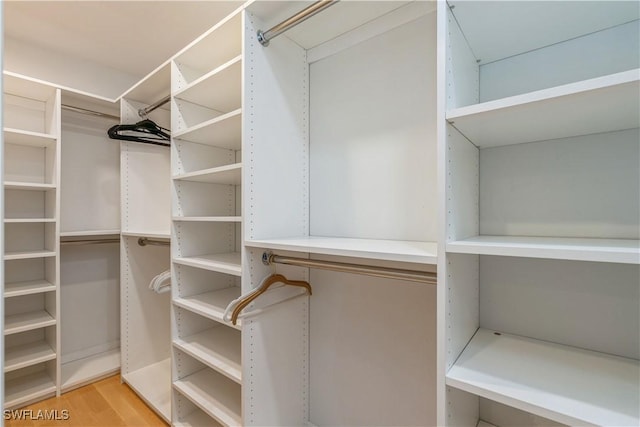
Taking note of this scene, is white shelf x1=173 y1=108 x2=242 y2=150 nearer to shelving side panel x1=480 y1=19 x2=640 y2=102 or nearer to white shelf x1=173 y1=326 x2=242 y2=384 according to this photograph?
shelving side panel x1=480 y1=19 x2=640 y2=102

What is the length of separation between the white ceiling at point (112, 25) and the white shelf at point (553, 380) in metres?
2.12

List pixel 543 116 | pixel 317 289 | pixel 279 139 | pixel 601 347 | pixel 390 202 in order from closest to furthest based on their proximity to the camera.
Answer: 1. pixel 543 116
2. pixel 601 347
3. pixel 390 202
4. pixel 279 139
5. pixel 317 289

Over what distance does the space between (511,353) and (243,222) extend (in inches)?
42.0

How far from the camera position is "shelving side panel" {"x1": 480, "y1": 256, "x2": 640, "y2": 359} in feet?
2.83

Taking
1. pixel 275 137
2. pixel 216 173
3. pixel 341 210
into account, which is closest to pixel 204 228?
pixel 216 173

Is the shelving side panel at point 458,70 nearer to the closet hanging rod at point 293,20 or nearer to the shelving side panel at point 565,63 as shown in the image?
the shelving side panel at point 565,63

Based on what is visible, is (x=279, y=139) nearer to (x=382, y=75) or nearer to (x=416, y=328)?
(x=382, y=75)

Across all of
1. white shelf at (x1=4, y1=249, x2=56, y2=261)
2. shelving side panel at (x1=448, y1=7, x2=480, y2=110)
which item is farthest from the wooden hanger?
white shelf at (x1=4, y1=249, x2=56, y2=261)

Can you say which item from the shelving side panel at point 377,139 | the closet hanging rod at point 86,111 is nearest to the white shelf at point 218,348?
the shelving side panel at point 377,139

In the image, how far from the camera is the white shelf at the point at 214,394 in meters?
1.43

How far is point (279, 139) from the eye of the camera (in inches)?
56.6

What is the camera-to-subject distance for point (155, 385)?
208 cm

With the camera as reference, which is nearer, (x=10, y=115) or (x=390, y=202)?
(x=390, y=202)

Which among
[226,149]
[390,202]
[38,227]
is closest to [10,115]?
[38,227]
